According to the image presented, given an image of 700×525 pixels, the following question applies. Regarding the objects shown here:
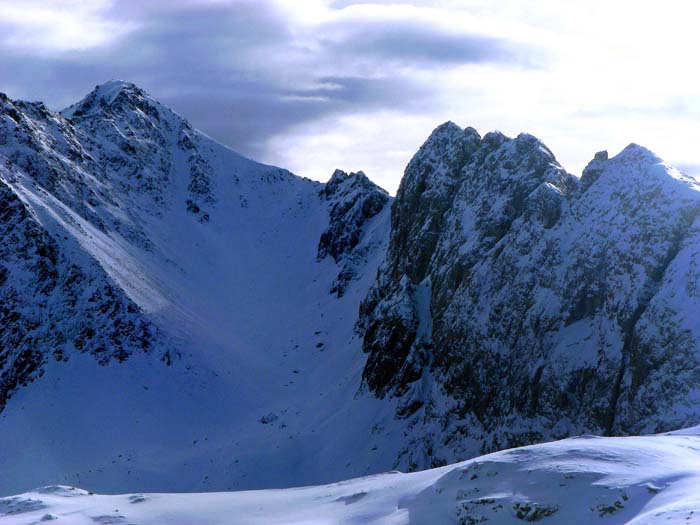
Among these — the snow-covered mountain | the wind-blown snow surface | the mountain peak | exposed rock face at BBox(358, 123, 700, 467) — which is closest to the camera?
exposed rock face at BBox(358, 123, 700, 467)

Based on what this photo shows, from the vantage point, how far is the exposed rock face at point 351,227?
303 feet

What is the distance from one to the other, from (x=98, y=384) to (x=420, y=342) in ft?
103

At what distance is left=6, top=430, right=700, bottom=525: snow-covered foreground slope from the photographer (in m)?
17.5

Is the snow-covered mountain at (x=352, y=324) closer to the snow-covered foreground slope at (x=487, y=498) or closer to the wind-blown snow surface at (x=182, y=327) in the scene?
the wind-blown snow surface at (x=182, y=327)

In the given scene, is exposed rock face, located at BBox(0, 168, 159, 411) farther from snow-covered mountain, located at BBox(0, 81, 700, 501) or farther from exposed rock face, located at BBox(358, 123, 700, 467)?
exposed rock face, located at BBox(358, 123, 700, 467)

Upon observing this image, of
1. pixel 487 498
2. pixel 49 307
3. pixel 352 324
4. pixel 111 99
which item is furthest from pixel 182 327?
pixel 111 99

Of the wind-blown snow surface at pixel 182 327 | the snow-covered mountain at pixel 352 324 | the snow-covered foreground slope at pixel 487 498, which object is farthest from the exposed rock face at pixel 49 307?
the snow-covered foreground slope at pixel 487 498

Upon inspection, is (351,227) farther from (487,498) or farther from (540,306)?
(487,498)

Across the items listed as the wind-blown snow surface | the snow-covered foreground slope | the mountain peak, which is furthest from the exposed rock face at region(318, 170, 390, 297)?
the snow-covered foreground slope

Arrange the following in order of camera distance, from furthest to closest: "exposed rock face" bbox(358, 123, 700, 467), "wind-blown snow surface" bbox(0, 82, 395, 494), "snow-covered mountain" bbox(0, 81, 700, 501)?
"wind-blown snow surface" bbox(0, 82, 395, 494), "snow-covered mountain" bbox(0, 81, 700, 501), "exposed rock face" bbox(358, 123, 700, 467)

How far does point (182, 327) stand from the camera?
7688cm

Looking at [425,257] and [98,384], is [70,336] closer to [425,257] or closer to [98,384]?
[98,384]

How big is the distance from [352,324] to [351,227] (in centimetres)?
2660

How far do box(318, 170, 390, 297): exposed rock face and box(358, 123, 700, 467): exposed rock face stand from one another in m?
29.3
